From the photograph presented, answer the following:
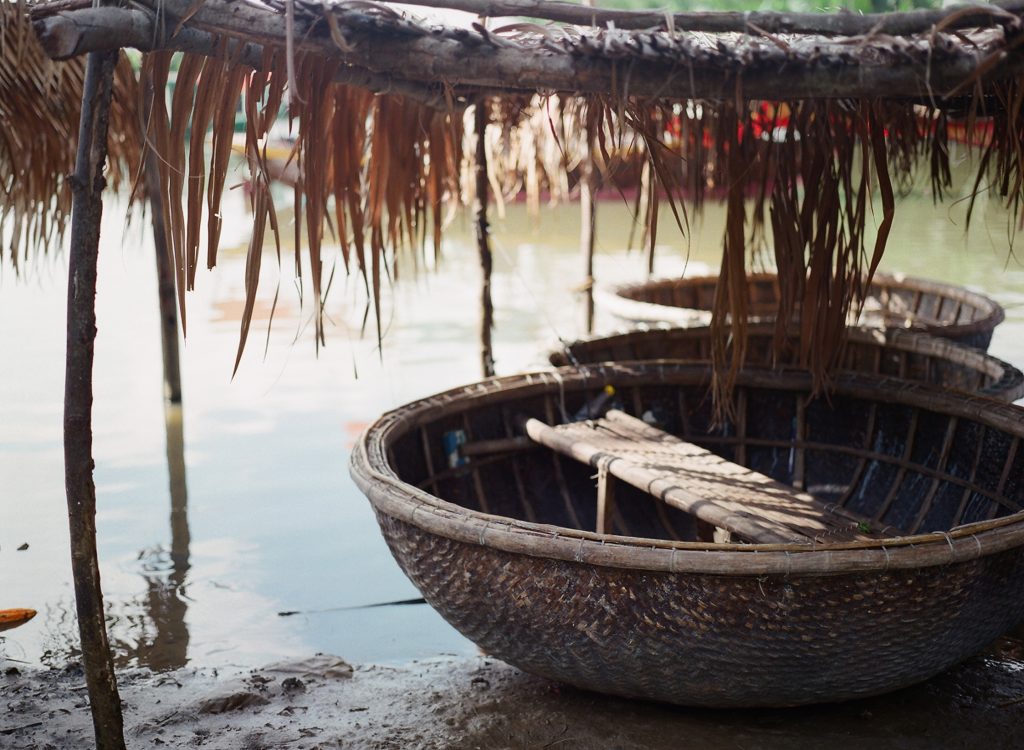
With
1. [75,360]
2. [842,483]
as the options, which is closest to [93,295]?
[75,360]

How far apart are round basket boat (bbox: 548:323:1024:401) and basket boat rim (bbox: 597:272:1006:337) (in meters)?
0.17

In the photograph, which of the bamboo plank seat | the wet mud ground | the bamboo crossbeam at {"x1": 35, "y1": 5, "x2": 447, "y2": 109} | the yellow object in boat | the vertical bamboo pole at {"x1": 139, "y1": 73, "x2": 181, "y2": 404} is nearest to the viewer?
the bamboo crossbeam at {"x1": 35, "y1": 5, "x2": 447, "y2": 109}

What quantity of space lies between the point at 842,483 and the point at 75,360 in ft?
7.32

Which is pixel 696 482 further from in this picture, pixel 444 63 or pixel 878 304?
pixel 878 304

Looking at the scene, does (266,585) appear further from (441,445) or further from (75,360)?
(75,360)

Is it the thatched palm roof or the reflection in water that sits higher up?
the thatched palm roof

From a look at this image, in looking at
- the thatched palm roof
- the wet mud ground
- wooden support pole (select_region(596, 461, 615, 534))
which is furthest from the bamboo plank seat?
the thatched palm roof

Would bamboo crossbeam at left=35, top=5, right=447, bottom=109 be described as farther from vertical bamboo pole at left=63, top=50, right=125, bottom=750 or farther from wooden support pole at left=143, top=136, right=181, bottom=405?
wooden support pole at left=143, top=136, right=181, bottom=405

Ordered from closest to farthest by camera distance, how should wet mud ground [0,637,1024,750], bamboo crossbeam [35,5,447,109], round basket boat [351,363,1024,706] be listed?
bamboo crossbeam [35,5,447,109] → round basket boat [351,363,1024,706] → wet mud ground [0,637,1024,750]

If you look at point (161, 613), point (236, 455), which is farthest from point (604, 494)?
point (236, 455)

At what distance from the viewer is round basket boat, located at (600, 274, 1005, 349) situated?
4.10 meters

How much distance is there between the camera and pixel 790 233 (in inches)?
112

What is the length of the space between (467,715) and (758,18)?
5.13 feet

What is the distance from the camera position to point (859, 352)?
12.5ft
